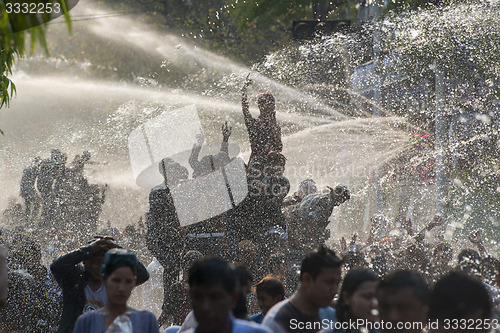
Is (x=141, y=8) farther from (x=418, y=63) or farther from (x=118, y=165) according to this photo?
(x=418, y=63)

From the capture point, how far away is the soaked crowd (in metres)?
3.50

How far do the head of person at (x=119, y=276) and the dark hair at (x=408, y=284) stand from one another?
142 cm

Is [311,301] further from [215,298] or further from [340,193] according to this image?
[340,193]

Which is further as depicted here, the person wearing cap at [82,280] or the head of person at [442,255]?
the head of person at [442,255]

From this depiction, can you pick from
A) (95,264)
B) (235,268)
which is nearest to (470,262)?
(95,264)

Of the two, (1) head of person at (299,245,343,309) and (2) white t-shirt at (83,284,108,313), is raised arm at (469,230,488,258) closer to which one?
(1) head of person at (299,245,343,309)

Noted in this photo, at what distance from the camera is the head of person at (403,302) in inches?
136

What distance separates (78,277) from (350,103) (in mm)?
15755

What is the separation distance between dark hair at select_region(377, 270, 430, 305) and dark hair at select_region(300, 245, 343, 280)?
0.57m

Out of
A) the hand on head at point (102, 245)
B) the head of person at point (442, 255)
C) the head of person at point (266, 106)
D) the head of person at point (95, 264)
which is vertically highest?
the hand on head at point (102, 245)

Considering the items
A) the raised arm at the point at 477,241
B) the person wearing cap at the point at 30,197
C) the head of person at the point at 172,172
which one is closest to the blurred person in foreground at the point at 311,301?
the raised arm at the point at 477,241

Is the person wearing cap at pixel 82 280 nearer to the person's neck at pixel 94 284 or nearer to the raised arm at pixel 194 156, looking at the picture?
the person's neck at pixel 94 284

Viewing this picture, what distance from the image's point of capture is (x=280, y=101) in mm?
16734

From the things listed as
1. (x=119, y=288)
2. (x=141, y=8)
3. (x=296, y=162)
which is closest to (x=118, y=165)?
(x=296, y=162)
